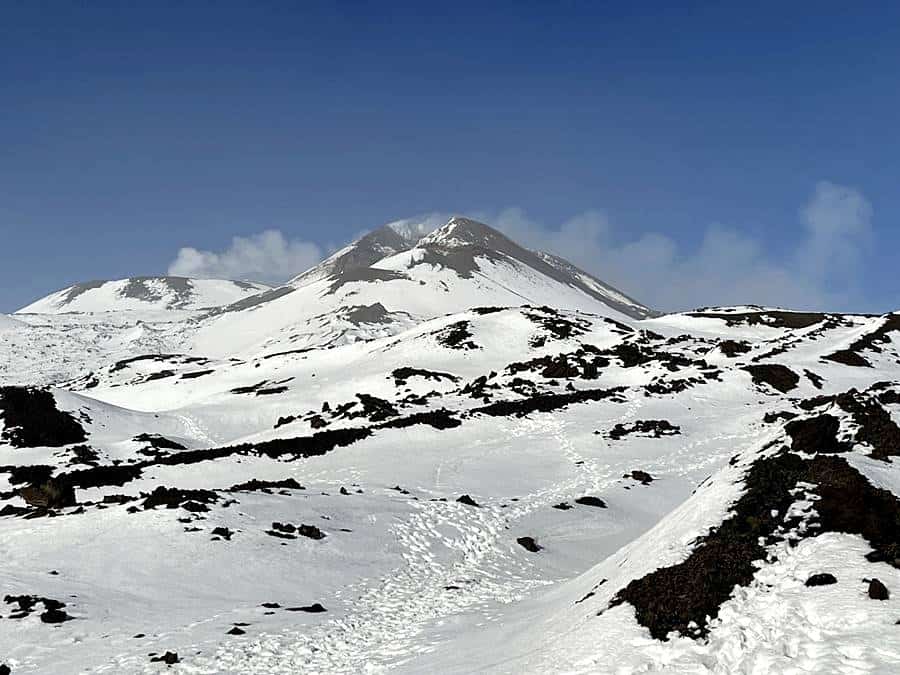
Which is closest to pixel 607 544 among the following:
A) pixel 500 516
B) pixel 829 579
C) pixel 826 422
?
pixel 500 516

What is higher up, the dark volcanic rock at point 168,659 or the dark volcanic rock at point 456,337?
the dark volcanic rock at point 456,337

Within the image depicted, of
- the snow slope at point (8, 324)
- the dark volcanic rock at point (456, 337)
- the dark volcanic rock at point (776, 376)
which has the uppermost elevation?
the snow slope at point (8, 324)

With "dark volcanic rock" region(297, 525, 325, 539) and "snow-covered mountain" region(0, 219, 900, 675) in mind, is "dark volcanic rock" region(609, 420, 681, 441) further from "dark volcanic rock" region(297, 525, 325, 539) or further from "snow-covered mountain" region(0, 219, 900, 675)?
"dark volcanic rock" region(297, 525, 325, 539)

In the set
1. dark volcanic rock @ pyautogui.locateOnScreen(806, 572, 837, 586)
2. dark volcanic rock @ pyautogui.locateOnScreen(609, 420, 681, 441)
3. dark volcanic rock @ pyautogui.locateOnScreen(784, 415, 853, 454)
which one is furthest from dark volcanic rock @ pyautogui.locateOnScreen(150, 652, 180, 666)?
dark volcanic rock @ pyautogui.locateOnScreen(609, 420, 681, 441)

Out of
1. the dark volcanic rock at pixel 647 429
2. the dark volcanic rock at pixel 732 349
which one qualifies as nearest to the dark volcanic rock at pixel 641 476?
the dark volcanic rock at pixel 647 429

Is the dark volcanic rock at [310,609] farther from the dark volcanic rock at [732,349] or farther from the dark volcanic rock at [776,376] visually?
the dark volcanic rock at [732,349]

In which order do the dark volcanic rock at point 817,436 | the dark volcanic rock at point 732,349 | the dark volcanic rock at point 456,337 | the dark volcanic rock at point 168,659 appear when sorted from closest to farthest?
the dark volcanic rock at point 168,659 < the dark volcanic rock at point 817,436 < the dark volcanic rock at point 732,349 < the dark volcanic rock at point 456,337

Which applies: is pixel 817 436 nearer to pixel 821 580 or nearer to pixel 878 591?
pixel 821 580

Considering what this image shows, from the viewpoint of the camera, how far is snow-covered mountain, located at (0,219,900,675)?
11203 mm

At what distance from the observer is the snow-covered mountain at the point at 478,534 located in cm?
1120

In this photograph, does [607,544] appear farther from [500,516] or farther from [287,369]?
[287,369]

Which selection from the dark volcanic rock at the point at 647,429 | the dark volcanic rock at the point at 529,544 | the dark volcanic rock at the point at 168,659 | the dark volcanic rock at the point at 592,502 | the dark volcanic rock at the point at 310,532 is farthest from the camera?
the dark volcanic rock at the point at 647,429

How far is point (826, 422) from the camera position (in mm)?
18906

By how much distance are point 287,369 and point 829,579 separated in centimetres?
8914
